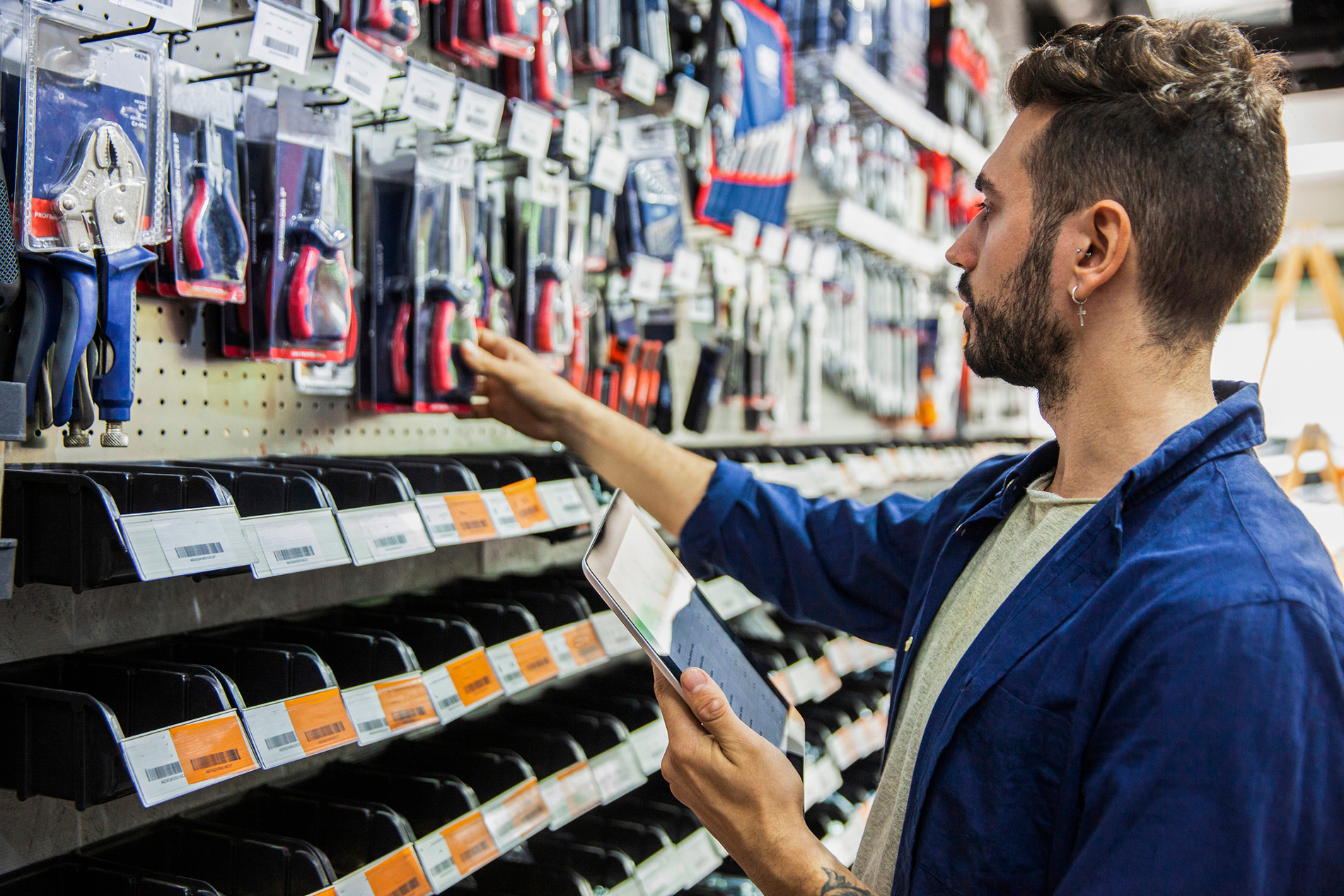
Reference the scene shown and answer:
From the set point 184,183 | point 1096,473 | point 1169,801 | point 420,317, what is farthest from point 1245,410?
point 184,183

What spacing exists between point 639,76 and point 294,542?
1.42 m

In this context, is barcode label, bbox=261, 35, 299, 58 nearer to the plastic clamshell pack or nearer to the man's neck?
the plastic clamshell pack

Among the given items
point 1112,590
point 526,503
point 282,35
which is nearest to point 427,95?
point 282,35

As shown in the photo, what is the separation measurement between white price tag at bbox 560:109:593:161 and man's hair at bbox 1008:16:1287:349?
1064 mm

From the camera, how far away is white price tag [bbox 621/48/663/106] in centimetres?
221

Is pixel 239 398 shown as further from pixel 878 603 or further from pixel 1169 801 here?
pixel 1169 801

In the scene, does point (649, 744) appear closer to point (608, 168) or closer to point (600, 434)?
point (600, 434)

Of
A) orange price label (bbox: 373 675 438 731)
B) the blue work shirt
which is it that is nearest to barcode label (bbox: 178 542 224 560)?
orange price label (bbox: 373 675 438 731)

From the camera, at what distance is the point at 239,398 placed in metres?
1.70

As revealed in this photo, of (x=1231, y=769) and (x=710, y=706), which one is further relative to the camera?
(x=710, y=706)

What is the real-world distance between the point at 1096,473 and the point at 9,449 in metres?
1.41

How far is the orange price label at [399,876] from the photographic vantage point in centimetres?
134

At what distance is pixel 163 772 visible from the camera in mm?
1062

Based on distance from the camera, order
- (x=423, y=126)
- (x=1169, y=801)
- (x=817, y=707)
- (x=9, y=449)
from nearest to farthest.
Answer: (x=1169, y=801) < (x=9, y=449) < (x=423, y=126) < (x=817, y=707)
